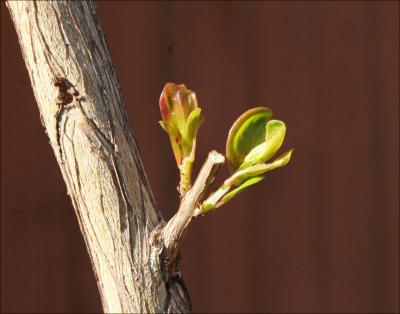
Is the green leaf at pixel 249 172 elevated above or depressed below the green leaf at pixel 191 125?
below

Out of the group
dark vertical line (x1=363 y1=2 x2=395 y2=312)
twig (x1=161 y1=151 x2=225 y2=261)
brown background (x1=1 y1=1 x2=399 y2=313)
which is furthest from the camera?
dark vertical line (x1=363 y1=2 x2=395 y2=312)

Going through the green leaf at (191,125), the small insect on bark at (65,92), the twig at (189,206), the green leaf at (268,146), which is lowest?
the twig at (189,206)

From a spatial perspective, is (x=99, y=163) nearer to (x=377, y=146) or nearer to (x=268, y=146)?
(x=268, y=146)

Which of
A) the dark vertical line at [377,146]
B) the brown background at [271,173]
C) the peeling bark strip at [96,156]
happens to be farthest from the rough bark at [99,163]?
the dark vertical line at [377,146]

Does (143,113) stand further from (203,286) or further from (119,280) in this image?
(119,280)

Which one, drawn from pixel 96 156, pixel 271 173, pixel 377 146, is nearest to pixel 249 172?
pixel 96 156

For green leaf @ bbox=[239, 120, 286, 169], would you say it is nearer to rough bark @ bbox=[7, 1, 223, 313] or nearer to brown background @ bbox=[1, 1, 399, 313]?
rough bark @ bbox=[7, 1, 223, 313]

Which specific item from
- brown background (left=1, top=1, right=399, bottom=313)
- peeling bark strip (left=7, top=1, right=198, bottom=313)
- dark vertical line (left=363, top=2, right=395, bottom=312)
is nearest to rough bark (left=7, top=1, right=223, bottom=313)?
peeling bark strip (left=7, top=1, right=198, bottom=313)

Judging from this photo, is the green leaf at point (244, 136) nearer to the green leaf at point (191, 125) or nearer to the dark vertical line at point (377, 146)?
the green leaf at point (191, 125)
